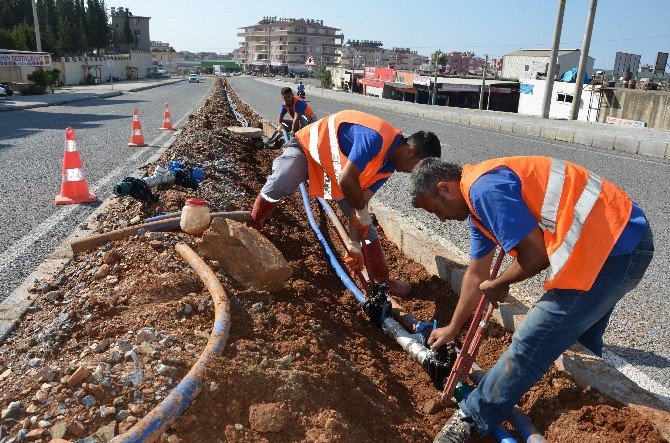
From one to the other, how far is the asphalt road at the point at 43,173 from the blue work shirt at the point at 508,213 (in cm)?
325

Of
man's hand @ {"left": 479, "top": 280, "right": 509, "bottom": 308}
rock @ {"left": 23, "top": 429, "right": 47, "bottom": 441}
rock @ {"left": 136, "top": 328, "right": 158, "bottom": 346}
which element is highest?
man's hand @ {"left": 479, "top": 280, "right": 509, "bottom": 308}

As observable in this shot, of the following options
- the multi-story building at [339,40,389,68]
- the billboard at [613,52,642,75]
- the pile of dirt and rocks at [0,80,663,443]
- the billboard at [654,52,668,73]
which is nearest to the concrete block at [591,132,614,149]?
the pile of dirt and rocks at [0,80,663,443]

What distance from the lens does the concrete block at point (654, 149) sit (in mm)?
11500

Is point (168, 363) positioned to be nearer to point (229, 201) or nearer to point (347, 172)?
point (347, 172)

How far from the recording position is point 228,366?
7.55 ft

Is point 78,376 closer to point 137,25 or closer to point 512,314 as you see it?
point 512,314

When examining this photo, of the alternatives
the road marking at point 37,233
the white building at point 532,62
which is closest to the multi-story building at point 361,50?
the white building at point 532,62

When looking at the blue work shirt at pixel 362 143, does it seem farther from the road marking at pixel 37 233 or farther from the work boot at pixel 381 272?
the road marking at pixel 37 233

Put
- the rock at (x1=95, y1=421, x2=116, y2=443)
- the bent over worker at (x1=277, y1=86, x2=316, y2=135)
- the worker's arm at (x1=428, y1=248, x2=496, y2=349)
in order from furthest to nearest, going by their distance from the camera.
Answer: the bent over worker at (x1=277, y1=86, x2=316, y2=135), the worker's arm at (x1=428, y1=248, x2=496, y2=349), the rock at (x1=95, y1=421, x2=116, y2=443)

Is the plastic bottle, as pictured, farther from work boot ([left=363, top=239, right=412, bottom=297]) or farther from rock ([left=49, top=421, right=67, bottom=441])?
rock ([left=49, top=421, right=67, bottom=441])

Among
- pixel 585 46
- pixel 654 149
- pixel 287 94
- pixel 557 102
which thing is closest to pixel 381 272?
pixel 287 94

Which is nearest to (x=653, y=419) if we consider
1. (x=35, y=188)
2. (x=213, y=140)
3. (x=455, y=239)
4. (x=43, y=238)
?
(x=455, y=239)

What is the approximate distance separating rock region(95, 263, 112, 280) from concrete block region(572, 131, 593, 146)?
13.0 metres

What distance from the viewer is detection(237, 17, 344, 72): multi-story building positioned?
402 ft
